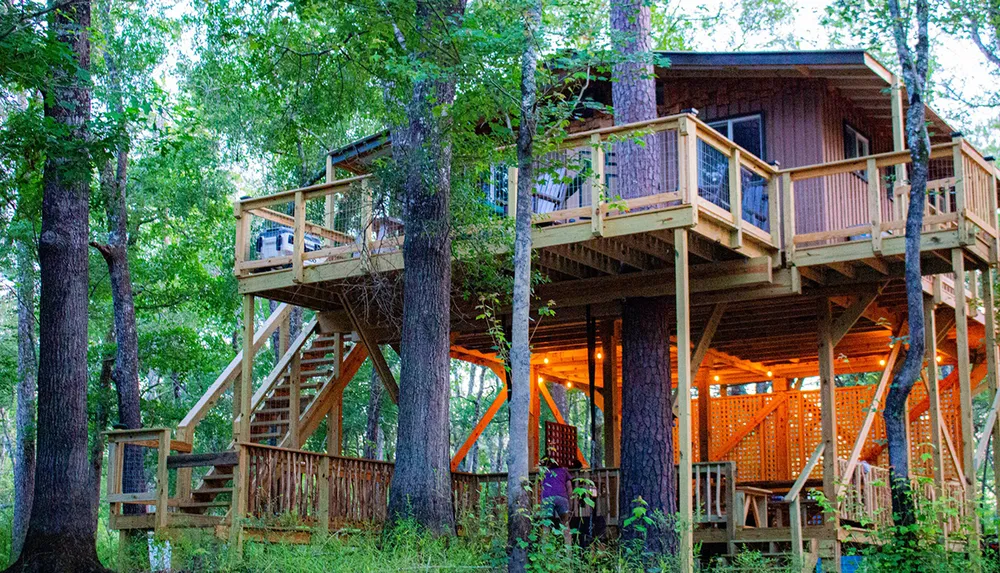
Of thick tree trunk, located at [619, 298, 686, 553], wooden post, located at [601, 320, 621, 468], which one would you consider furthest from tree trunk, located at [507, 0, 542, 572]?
wooden post, located at [601, 320, 621, 468]

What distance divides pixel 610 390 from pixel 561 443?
1.39 m

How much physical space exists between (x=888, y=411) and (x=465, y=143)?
5544mm

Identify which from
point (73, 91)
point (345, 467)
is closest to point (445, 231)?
point (345, 467)

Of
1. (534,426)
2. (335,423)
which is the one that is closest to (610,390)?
(534,426)

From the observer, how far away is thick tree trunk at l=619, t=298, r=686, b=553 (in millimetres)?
13359

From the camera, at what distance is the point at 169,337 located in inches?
808

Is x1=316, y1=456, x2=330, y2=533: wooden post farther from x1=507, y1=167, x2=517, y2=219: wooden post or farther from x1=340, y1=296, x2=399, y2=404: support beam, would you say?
x1=507, y1=167, x2=517, y2=219: wooden post

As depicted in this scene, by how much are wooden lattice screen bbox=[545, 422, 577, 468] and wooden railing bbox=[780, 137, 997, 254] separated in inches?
174

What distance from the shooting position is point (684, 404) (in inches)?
452

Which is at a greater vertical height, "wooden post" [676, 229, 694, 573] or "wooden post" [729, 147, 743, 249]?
"wooden post" [729, 147, 743, 249]

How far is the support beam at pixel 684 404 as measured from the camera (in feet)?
35.8

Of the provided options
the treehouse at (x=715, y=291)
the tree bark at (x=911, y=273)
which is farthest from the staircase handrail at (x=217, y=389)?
the tree bark at (x=911, y=273)

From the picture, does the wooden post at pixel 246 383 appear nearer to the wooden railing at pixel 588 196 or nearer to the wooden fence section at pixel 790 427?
the wooden railing at pixel 588 196

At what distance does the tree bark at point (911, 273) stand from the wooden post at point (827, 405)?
5.43 feet
